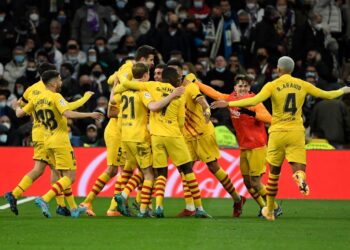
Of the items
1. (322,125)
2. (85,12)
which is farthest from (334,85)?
(85,12)

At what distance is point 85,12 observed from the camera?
92.8ft

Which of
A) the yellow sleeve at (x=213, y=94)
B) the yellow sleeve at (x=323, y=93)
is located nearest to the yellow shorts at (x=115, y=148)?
the yellow sleeve at (x=213, y=94)

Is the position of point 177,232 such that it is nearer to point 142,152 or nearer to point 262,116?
point 142,152

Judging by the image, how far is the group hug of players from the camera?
1727 centimetres

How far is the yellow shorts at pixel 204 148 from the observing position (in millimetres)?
18250

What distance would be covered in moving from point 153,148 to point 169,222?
4.04 ft

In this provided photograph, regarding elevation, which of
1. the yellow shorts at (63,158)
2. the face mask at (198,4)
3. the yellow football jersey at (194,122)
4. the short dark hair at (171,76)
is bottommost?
the yellow shorts at (63,158)

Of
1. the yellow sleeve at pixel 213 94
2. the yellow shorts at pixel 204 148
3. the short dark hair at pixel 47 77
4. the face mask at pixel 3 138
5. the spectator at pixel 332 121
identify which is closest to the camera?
the short dark hair at pixel 47 77

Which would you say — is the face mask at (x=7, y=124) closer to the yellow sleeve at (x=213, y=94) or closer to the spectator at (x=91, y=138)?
the spectator at (x=91, y=138)

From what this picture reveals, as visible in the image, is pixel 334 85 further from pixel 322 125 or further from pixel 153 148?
pixel 153 148

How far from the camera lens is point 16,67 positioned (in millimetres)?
27531

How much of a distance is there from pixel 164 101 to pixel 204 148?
1648 mm

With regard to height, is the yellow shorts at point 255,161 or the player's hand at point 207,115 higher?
the player's hand at point 207,115

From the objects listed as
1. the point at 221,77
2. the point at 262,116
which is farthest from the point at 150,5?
the point at 262,116
